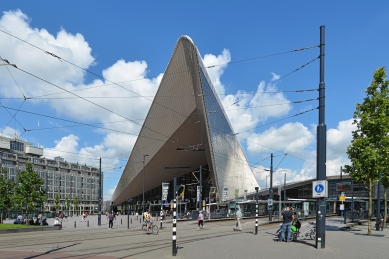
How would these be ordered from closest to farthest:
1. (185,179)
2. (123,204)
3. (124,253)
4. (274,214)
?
(124,253), (274,214), (185,179), (123,204)

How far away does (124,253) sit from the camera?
14109 mm

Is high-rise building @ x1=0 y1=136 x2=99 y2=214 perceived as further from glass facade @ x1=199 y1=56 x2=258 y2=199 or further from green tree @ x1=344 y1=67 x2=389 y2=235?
green tree @ x1=344 y1=67 x2=389 y2=235

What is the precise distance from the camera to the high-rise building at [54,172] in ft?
405

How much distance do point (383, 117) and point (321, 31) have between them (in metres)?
8.34

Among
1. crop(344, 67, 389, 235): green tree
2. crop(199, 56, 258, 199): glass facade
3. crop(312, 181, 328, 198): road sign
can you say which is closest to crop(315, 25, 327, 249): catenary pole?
crop(312, 181, 328, 198): road sign

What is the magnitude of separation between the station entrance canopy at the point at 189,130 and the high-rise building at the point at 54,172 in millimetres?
60838

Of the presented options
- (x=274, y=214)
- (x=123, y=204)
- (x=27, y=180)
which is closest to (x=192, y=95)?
(x=274, y=214)

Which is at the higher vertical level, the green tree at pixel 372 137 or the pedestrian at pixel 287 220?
the green tree at pixel 372 137

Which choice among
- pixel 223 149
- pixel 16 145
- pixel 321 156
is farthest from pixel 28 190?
pixel 16 145

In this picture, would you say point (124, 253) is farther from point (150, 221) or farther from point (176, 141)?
point (176, 141)

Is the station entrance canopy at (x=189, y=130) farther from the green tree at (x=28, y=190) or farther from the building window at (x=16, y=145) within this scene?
the building window at (x=16, y=145)

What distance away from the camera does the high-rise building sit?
405ft

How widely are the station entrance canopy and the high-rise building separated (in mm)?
60838

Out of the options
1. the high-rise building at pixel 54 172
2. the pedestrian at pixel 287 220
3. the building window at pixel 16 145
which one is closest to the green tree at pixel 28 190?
the pedestrian at pixel 287 220
